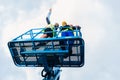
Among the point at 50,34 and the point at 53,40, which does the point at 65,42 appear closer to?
the point at 53,40

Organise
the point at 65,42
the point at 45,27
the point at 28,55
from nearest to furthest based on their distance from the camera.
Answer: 1. the point at 65,42
2. the point at 28,55
3. the point at 45,27

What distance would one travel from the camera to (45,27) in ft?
50.5

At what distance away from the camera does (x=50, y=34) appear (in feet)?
48.5

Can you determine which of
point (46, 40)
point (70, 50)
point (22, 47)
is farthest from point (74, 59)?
point (22, 47)

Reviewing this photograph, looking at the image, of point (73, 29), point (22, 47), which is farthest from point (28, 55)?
point (73, 29)

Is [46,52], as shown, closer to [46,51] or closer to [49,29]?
[46,51]

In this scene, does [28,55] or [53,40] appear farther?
[28,55]

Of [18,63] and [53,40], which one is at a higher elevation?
[53,40]

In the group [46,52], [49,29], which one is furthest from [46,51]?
[49,29]

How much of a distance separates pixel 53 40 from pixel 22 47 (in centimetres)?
159

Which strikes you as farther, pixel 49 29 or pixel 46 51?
pixel 49 29

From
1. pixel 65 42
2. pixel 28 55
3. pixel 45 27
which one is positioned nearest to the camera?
pixel 65 42

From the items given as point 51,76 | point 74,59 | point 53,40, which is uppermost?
point 53,40

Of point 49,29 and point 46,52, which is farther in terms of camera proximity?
point 49,29
